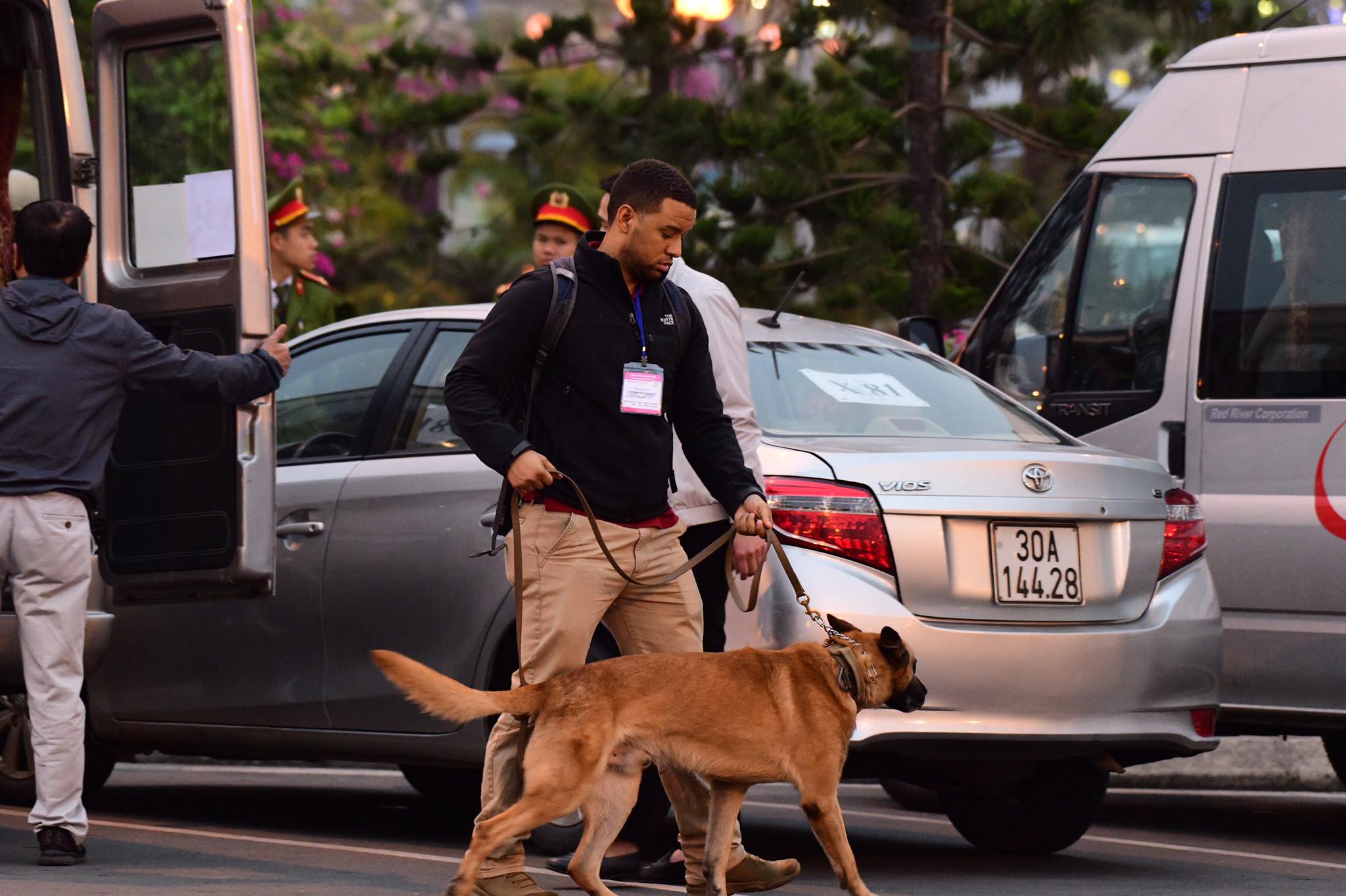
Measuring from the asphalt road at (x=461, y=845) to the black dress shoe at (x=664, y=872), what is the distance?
117mm

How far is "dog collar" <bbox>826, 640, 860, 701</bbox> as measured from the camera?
539 cm

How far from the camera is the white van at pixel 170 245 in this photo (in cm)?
655

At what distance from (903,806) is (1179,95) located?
295 centimetres

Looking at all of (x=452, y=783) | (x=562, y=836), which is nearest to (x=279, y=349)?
(x=562, y=836)

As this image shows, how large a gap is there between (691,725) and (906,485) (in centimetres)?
110

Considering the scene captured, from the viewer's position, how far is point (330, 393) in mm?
7371

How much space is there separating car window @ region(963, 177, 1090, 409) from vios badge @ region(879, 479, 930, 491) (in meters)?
2.31

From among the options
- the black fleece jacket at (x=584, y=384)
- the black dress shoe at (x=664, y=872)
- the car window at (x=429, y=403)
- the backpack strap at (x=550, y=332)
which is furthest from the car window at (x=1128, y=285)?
the backpack strap at (x=550, y=332)

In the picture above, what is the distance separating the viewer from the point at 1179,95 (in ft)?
26.4

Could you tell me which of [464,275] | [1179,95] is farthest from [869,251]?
[464,275]

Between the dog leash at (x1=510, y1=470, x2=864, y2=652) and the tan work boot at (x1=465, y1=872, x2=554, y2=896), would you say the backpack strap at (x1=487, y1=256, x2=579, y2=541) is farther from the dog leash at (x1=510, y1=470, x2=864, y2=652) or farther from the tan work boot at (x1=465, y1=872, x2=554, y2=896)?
the tan work boot at (x1=465, y1=872, x2=554, y2=896)

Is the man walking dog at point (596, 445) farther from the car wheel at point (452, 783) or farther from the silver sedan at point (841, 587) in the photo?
the car wheel at point (452, 783)

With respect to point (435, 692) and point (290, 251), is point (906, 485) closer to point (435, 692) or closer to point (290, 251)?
point (435, 692)

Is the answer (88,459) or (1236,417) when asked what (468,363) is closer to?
(88,459)
